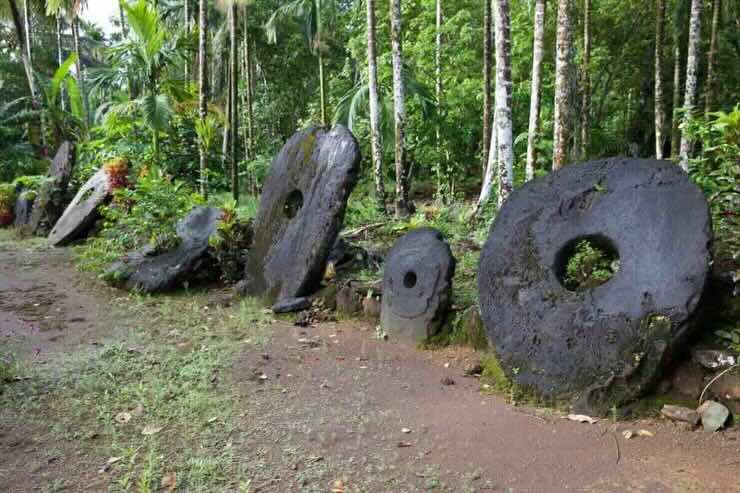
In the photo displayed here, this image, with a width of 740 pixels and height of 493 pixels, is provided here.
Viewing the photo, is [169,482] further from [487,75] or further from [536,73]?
[487,75]

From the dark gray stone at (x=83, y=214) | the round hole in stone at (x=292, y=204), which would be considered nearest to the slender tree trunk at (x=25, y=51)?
the dark gray stone at (x=83, y=214)

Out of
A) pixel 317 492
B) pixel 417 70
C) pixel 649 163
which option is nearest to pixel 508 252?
pixel 649 163

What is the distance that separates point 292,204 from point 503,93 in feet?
9.12

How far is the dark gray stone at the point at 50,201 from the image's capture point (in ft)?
35.6

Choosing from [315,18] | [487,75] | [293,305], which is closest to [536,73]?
[487,75]

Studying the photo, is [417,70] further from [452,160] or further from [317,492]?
[317,492]

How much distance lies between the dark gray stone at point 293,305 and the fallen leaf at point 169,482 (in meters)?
2.93

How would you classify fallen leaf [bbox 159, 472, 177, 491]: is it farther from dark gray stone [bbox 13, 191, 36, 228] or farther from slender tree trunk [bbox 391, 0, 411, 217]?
dark gray stone [bbox 13, 191, 36, 228]

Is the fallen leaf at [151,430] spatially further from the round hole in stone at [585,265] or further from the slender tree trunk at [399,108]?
the slender tree trunk at [399,108]

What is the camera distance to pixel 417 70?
1370 cm

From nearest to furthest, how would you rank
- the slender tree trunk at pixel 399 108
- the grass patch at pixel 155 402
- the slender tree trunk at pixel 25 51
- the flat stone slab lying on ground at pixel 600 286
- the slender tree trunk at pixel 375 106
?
the grass patch at pixel 155 402, the flat stone slab lying on ground at pixel 600 286, the slender tree trunk at pixel 399 108, the slender tree trunk at pixel 375 106, the slender tree trunk at pixel 25 51

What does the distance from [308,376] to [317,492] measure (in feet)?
5.31

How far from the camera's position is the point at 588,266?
14.2ft

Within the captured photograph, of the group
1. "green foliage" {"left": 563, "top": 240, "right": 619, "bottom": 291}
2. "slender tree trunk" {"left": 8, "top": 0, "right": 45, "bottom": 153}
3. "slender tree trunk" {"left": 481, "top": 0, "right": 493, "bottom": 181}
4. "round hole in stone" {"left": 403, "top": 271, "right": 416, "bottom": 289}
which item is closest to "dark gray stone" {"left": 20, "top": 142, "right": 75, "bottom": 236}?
"slender tree trunk" {"left": 8, "top": 0, "right": 45, "bottom": 153}
